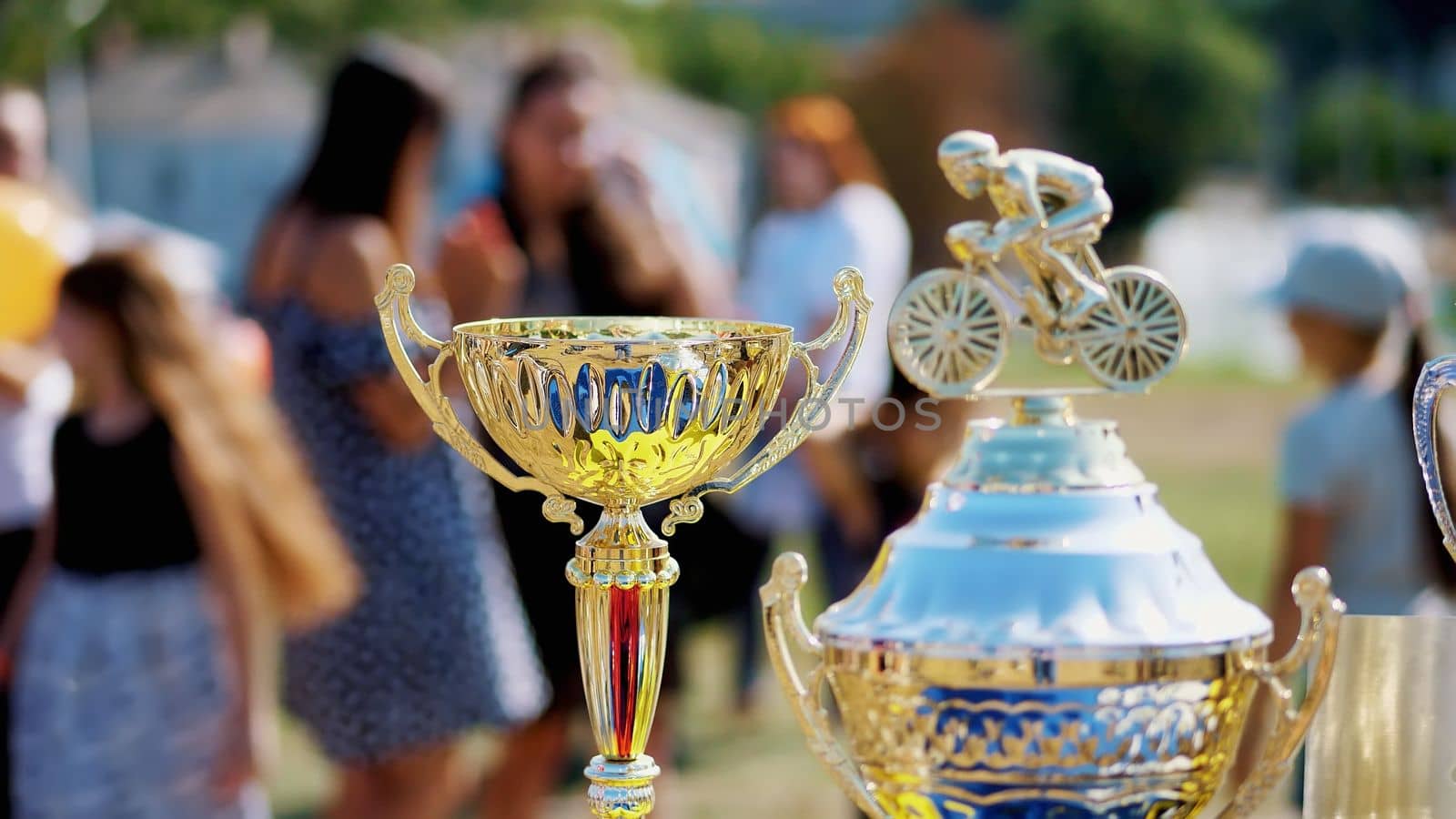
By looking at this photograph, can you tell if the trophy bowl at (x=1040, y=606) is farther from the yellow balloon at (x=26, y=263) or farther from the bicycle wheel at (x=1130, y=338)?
the yellow balloon at (x=26, y=263)

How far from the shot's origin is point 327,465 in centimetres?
299

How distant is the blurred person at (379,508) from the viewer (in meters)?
2.93

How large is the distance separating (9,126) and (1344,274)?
9.10ft

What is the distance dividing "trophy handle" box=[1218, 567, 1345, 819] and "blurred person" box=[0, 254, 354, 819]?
1969mm

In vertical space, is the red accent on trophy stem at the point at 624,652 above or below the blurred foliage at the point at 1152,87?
below

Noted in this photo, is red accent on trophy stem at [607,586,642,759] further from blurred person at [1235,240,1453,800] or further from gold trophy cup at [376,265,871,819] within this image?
blurred person at [1235,240,1453,800]

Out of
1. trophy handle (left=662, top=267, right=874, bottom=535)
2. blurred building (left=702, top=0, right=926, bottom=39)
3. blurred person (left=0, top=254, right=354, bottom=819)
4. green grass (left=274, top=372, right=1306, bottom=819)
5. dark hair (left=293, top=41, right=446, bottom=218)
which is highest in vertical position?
blurred building (left=702, top=0, right=926, bottom=39)

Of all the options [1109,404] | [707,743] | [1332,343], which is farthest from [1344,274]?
[1109,404]

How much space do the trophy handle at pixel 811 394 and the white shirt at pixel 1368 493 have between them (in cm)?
165

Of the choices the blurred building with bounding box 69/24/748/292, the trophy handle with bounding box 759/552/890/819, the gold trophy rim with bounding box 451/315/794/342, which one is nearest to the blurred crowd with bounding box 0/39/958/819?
the gold trophy rim with bounding box 451/315/794/342

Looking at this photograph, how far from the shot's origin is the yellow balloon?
3.45 m

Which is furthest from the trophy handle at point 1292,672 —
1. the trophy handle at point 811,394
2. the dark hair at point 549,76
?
the dark hair at point 549,76

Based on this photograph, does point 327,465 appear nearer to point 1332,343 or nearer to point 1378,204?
point 1332,343

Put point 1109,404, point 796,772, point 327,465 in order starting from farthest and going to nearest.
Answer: point 1109,404, point 796,772, point 327,465
